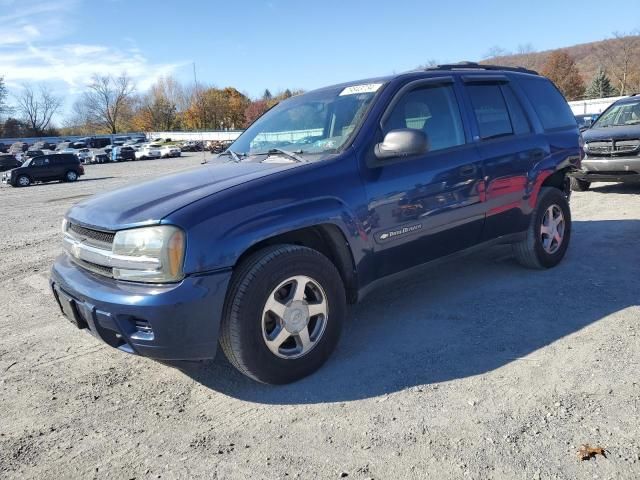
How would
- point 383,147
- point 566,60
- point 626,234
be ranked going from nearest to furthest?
point 383,147
point 626,234
point 566,60

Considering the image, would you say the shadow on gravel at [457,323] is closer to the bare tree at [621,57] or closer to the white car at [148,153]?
the white car at [148,153]

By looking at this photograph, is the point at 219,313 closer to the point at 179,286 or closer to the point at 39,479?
the point at 179,286

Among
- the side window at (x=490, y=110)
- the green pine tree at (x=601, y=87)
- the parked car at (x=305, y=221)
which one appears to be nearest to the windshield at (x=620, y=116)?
the parked car at (x=305, y=221)

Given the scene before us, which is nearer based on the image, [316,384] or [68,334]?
[316,384]

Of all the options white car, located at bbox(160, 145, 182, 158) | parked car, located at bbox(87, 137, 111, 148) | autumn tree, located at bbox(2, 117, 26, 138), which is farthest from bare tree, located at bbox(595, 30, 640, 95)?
autumn tree, located at bbox(2, 117, 26, 138)

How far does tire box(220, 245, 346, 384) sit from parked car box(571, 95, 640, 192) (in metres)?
6.44

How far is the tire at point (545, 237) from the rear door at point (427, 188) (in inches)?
35.3

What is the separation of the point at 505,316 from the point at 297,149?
2082 millimetres

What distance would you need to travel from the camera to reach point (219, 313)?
2.84 metres

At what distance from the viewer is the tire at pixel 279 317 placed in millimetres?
2906

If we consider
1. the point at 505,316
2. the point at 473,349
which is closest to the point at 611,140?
the point at 505,316

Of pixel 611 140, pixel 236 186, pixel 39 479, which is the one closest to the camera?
pixel 39 479

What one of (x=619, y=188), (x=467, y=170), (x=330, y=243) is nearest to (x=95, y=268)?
(x=330, y=243)

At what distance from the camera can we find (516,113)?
4797 millimetres
